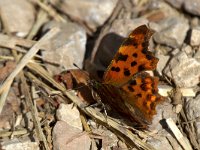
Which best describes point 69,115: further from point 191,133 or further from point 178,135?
point 191,133

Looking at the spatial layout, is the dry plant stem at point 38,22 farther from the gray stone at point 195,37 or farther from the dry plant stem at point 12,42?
the gray stone at point 195,37

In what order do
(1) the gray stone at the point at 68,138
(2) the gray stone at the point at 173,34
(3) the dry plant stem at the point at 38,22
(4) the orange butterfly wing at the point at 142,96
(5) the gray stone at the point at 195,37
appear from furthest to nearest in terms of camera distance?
(3) the dry plant stem at the point at 38,22
(2) the gray stone at the point at 173,34
(5) the gray stone at the point at 195,37
(1) the gray stone at the point at 68,138
(4) the orange butterfly wing at the point at 142,96

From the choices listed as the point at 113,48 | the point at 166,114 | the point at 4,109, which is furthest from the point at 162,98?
the point at 4,109

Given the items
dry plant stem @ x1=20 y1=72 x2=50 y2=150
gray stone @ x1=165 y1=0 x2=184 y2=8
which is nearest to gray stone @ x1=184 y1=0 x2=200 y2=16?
gray stone @ x1=165 y1=0 x2=184 y2=8

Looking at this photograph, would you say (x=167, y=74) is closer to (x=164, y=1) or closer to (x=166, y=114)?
(x=166, y=114)

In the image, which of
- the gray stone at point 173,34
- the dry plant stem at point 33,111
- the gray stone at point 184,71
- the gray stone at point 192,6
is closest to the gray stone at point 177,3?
the gray stone at point 192,6

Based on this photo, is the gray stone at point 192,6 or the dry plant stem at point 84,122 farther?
the gray stone at point 192,6

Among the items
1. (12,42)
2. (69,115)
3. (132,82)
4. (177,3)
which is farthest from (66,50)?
(177,3)
